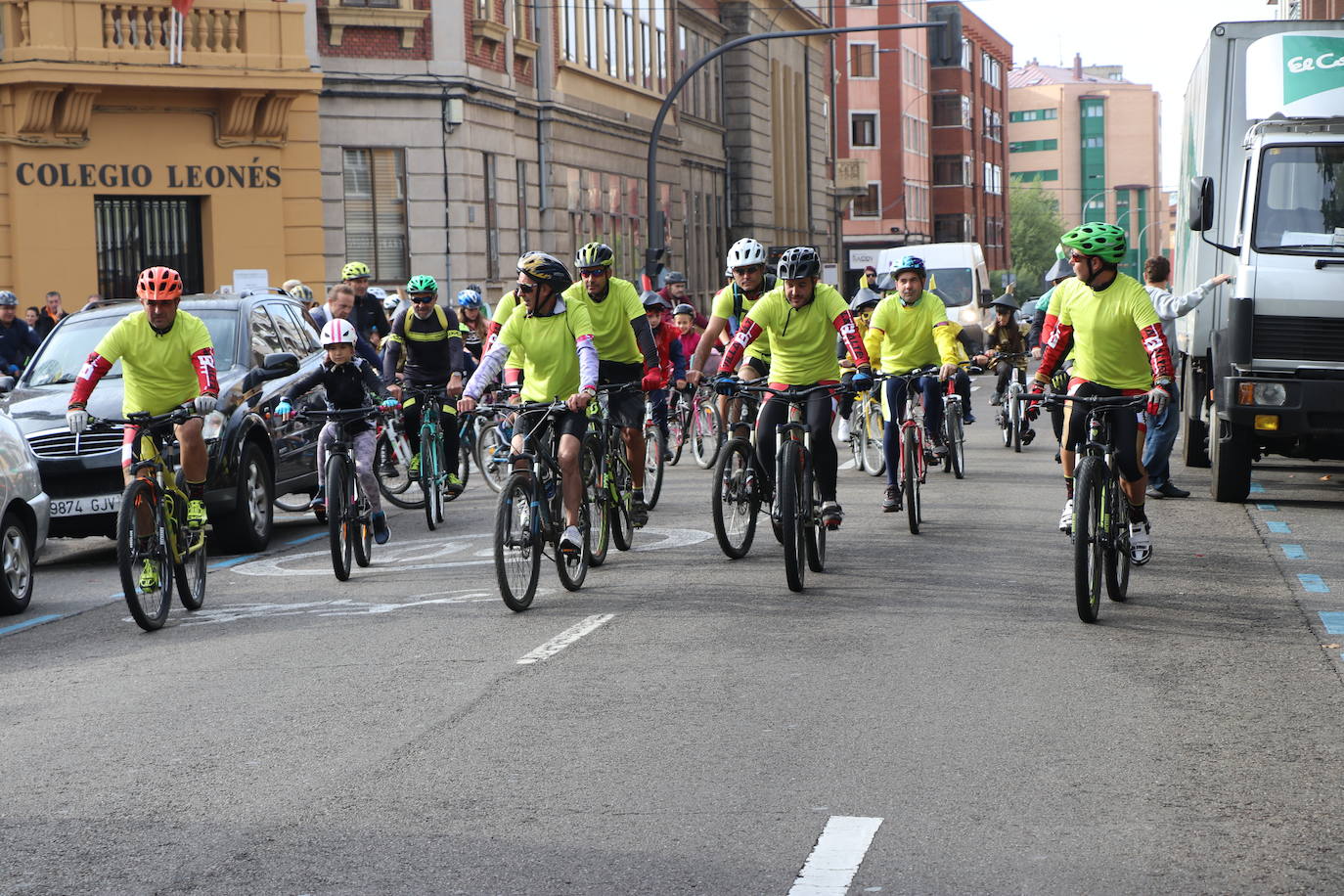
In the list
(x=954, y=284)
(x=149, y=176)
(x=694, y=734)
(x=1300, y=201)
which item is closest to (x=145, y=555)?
(x=694, y=734)

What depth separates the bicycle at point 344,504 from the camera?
37.2 feet

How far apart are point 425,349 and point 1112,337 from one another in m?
6.70

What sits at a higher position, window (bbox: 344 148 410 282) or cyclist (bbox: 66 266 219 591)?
window (bbox: 344 148 410 282)

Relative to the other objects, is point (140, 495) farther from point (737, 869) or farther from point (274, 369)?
point (737, 869)

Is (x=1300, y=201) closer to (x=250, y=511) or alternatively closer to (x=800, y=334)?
(x=800, y=334)

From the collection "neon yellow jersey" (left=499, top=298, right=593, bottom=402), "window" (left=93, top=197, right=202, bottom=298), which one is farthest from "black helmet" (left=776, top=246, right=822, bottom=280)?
"window" (left=93, top=197, right=202, bottom=298)

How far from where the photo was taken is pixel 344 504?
38.0ft

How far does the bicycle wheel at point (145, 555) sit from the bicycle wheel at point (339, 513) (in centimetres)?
132

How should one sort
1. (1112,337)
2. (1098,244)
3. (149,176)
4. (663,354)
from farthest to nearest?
(149,176) < (663,354) < (1112,337) < (1098,244)

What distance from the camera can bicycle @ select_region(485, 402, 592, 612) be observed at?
382 inches

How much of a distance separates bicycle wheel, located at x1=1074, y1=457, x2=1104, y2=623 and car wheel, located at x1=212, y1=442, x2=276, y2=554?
20.1 ft

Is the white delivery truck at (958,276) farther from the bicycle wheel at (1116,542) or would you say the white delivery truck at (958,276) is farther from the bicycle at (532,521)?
the bicycle wheel at (1116,542)

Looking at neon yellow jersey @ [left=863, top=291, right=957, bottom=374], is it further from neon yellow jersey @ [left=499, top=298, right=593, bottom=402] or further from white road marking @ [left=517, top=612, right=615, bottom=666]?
white road marking @ [left=517, top=612, right=615, bottom=666]

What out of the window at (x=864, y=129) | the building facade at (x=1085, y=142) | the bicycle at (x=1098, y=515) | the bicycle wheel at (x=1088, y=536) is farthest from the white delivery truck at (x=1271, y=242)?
the building facade at (x=1085, y=142)
